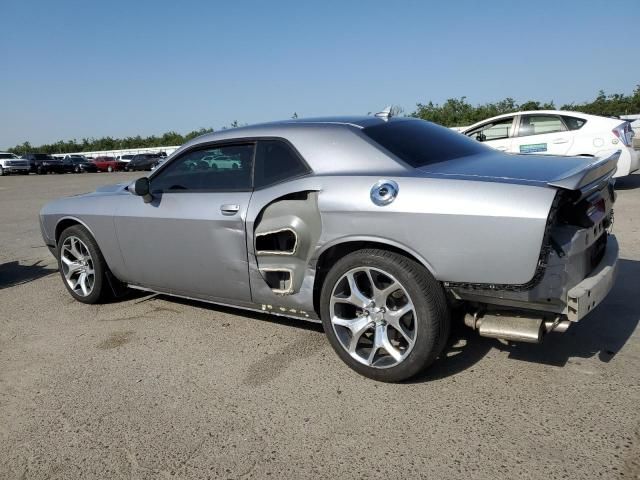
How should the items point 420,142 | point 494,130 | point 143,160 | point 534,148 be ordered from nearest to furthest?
1. point 420,142
2. point 534,148
3. point 494,130
4. point 143,160

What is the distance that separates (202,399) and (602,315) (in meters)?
2.90

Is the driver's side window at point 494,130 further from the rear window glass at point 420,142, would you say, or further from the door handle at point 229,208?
the door handle at point 229,208

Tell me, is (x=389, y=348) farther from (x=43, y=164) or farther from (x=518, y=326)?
(x=43, y=164)

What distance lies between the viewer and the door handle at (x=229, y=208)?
366cm

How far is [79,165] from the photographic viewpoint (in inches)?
1667

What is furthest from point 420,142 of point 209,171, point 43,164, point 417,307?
point 43,164

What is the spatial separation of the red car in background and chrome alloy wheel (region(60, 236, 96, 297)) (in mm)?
39406

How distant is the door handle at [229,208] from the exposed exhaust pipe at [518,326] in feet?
5.70

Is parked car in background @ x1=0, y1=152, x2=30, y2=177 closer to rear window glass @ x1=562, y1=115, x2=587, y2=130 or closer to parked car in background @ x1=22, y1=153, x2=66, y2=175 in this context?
parked car in background @ x1=22, y1=153, x2=66, y2=175

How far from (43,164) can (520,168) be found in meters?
43.6

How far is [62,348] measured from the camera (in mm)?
3969

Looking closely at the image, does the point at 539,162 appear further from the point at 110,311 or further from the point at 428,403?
the point at 110,311

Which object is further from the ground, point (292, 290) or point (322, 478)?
point (292, 290)

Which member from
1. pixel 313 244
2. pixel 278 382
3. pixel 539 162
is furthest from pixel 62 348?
pixel 539 162
